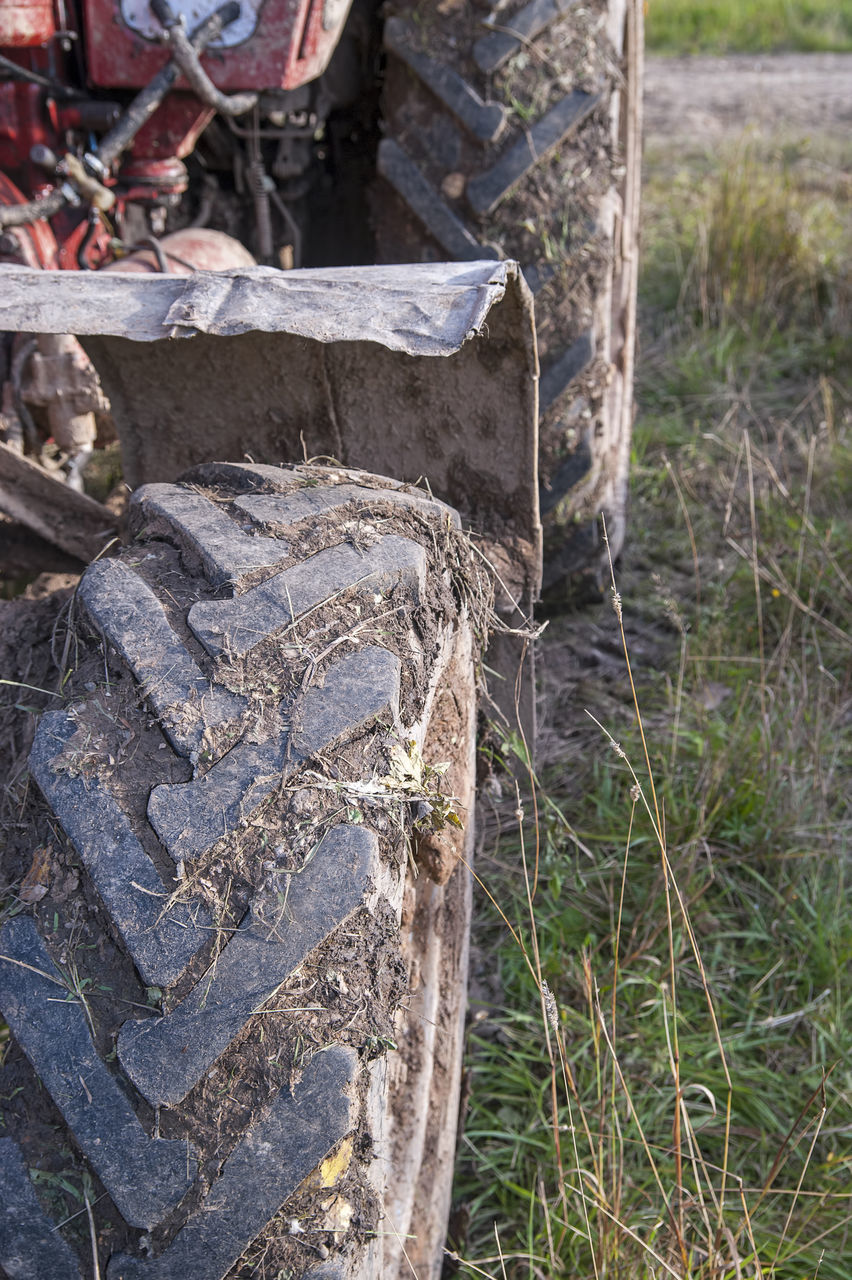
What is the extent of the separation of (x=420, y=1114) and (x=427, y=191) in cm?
153

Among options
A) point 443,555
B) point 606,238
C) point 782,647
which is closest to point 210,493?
point 443,555

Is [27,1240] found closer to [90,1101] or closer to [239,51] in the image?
[90,1101]

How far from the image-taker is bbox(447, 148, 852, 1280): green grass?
133 cm

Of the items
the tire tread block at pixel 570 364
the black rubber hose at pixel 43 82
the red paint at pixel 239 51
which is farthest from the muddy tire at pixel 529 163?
the black rubber hose at pixel 43 82

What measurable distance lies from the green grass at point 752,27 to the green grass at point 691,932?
229 inches

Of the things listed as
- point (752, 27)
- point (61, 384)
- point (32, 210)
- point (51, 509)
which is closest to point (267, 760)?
point (51, 509)

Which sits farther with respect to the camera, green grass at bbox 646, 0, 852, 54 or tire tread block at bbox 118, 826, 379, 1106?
green grass at bbox 646, 0, 852, 54

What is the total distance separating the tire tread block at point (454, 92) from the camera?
187 centimetres

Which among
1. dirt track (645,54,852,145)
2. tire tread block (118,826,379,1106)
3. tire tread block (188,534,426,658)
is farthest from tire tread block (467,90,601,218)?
dirt track (645,54,852,145)

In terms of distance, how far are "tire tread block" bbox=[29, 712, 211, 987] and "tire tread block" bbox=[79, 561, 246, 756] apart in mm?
91

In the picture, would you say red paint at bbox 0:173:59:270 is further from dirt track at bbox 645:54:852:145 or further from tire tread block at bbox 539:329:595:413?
dirt track at bbox 645:54:852:145

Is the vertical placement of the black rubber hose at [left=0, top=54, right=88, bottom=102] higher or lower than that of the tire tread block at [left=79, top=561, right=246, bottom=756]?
higher

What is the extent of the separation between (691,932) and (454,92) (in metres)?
1.49

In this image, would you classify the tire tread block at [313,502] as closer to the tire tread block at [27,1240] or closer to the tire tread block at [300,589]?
the tire tread block at [300,589]
